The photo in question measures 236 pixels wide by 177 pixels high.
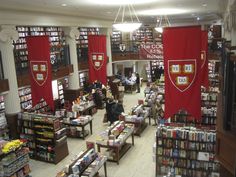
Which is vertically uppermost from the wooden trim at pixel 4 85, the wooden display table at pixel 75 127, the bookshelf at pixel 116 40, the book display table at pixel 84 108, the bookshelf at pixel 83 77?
the bookshelf at pixel 116 40

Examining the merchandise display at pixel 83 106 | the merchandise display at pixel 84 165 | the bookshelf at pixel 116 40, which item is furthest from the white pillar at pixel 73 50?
the bookshelf at pixel 116 40

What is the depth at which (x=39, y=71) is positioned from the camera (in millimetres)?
8484

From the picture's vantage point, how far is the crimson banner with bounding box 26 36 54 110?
8.33 meters

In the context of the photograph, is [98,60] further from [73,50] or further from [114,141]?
[73,50]

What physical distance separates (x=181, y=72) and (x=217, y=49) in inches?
548

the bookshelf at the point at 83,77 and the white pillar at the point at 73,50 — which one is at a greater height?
the white pillar at the point at 73,50

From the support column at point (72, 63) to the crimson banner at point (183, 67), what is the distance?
799cm

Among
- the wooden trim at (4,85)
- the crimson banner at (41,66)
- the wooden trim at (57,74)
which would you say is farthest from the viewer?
the wooden trim at (57,74)

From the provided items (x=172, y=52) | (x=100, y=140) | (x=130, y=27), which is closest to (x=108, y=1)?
(x=130, y=27)

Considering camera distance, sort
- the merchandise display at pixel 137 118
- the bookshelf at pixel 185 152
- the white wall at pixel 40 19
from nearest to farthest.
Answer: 1. the bookshelf at pixel 185 152
2. the white wall at pixel 40 19
3. the merchandise display at pixel 137 118

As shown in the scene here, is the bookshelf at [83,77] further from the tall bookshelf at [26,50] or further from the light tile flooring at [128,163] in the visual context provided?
the light tile flooring at [128,163]

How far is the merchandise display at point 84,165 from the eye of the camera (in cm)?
675

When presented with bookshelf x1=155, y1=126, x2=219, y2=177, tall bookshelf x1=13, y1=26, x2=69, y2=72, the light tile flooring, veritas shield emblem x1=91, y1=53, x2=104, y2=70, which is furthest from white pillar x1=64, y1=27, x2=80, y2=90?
bookshelf x1=155, y1=126, x2=219, y2=177

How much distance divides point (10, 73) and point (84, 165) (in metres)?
4.53
